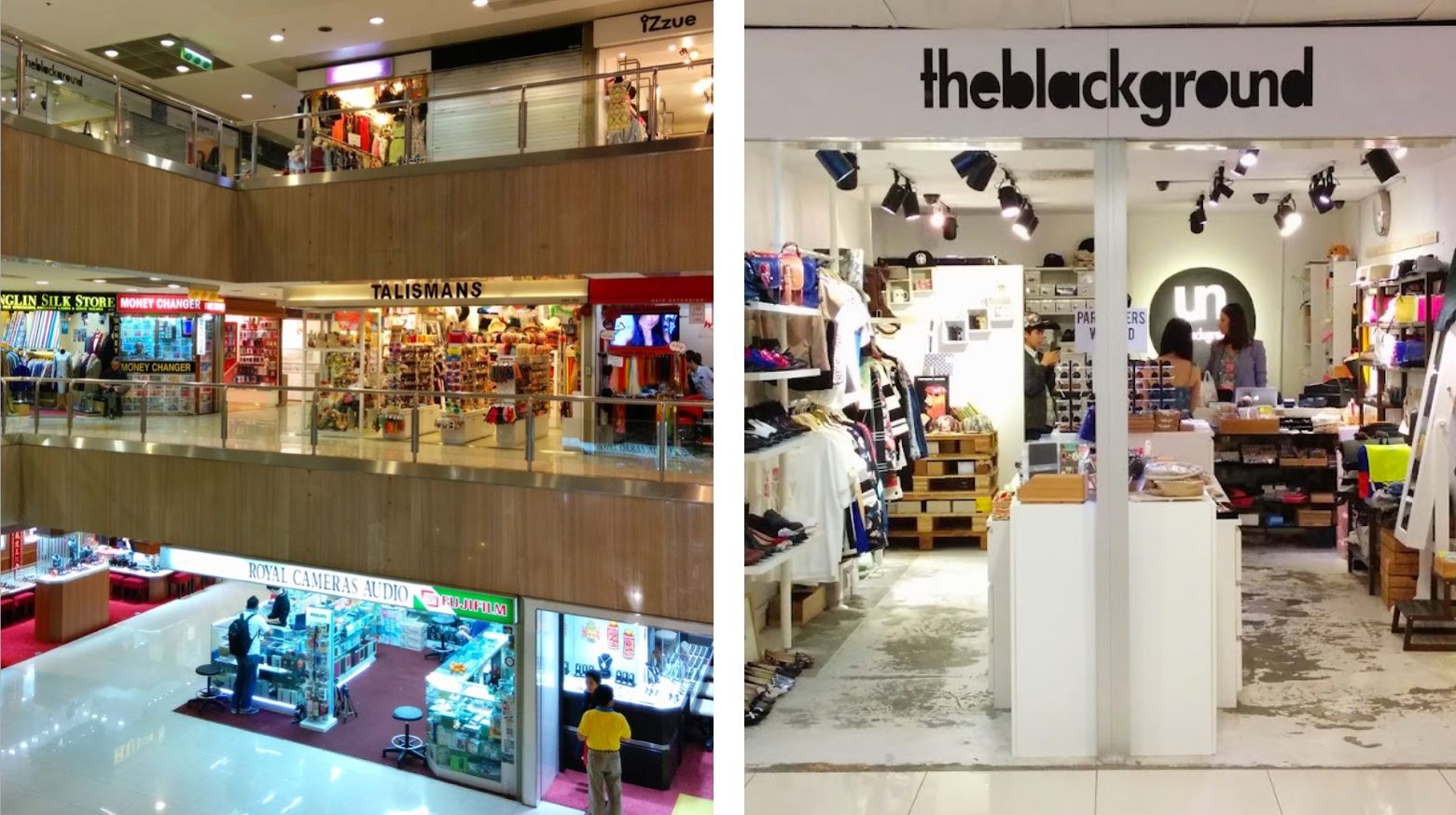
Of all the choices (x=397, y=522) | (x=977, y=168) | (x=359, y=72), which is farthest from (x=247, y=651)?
(x=977, y=168)

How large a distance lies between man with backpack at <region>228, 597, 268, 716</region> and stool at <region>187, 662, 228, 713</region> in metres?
0.20

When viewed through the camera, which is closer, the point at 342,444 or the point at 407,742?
the point at 342,444

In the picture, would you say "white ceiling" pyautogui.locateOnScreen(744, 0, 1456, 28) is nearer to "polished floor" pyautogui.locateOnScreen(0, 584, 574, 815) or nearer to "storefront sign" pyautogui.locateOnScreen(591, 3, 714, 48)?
"polished floor" pyautogui.locateOnScreen(0, 584, 574, 815)

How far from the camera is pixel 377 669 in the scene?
10.0m

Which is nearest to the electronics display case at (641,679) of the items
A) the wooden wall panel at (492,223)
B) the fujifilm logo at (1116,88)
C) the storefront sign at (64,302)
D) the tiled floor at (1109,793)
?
the wooden wall panel at (492,223)

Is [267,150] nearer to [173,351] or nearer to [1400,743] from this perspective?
[173,351]

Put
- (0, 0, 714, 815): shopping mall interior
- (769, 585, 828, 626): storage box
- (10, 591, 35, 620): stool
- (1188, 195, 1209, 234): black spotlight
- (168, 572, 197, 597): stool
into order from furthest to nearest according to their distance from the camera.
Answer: (168, 572, 197, 597): stool < (10, 591, 35, 620): stool < (1188, 195, 1209, 234): black spotlight < (0, 0, 714, 815): shopping mall interior < (769, 585, 828, 626): storage box

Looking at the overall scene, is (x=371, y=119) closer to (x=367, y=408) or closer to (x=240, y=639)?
(x=367, y=408)

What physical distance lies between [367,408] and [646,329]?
2464 millimetres

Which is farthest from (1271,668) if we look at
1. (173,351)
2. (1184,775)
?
(173,351)

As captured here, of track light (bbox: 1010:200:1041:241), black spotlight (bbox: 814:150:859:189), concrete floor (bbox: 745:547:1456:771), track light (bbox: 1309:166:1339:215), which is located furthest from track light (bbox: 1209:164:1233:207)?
black spotlight (bbox: 814:150:859:189)

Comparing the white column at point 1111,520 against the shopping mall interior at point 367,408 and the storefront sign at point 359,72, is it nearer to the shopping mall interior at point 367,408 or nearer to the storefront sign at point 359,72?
the shopping mall interior at point 367,408

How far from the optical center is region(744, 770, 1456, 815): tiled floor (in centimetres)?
324

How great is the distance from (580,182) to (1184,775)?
18.0ft
